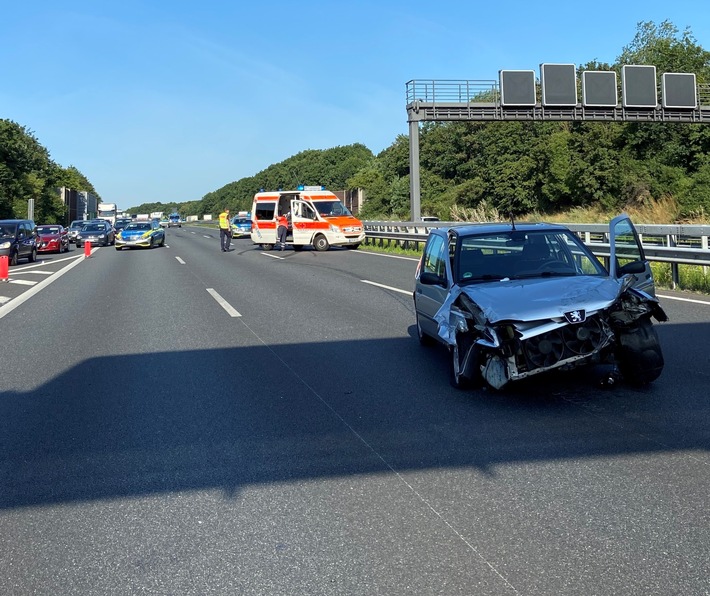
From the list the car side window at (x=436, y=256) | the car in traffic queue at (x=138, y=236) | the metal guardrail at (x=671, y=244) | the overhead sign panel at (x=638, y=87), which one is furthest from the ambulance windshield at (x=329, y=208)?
the car side window at (x=436, y=256)

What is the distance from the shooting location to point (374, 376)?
775cm

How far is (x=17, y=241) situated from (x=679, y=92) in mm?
26936

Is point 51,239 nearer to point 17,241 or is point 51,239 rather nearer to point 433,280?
point 17,241

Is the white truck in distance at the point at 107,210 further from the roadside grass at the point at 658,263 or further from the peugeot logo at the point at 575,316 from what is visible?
the peugeot logo at the point at 575,316

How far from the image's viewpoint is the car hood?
6.10m

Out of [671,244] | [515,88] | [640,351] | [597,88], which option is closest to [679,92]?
[597,88]

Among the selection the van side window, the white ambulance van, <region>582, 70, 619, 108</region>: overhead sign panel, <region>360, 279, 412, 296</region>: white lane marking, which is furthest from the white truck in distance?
<region>360, 279, 412, 296</region>: white lane marking

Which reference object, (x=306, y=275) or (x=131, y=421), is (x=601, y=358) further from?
(x=306, y=275)

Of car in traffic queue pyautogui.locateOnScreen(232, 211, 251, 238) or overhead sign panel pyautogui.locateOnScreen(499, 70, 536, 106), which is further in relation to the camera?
car in traffic queue pyautogui.locateOnScreen(232, 211, 251, 238)

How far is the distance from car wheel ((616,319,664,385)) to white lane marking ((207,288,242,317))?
7511 mm

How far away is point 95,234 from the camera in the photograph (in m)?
46.2

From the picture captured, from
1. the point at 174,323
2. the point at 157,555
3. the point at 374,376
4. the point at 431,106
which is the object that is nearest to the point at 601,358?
the point at 374,376

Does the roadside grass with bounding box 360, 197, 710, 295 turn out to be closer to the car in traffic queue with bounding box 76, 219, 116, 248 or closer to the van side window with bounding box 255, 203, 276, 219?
the van side window with bounding box 255, 203, 276, 219

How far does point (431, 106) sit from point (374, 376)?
84.7 ft
